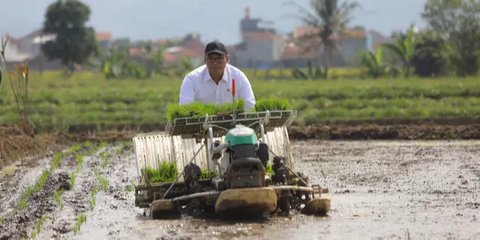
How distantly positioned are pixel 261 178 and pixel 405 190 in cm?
301

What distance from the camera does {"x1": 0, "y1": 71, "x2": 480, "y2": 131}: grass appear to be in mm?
27531

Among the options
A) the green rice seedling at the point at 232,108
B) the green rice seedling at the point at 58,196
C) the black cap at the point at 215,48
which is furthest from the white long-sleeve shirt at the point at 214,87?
the green rice seedling at the point at 58,196

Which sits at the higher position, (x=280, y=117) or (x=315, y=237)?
(x=280, y=117)

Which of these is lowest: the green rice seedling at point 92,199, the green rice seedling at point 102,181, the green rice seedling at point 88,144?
the green rice seedling at point 88,144

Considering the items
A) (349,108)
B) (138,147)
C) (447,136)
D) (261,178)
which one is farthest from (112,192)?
(349,108)

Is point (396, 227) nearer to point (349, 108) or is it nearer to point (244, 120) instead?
point (244, 120)

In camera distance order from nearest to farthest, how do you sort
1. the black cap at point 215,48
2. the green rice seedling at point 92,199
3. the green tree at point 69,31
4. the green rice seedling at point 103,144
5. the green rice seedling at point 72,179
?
the black cap at point 215,48
the green rice seedling at point 92,199
the green rice seedling at point 72,179
the green rice seedling at point 103,144
the green tree at point 69,31

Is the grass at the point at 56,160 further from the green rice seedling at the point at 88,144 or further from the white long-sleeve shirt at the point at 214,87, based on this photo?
the white long-sleeve shirt at the point at 214,87

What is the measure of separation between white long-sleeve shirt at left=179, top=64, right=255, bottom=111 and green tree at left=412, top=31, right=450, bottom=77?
37.6 meters

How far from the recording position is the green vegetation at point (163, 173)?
10648 millimetres

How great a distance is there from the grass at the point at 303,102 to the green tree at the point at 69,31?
86.3 feet

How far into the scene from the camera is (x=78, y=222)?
981cm

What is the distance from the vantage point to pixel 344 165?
15922 mm

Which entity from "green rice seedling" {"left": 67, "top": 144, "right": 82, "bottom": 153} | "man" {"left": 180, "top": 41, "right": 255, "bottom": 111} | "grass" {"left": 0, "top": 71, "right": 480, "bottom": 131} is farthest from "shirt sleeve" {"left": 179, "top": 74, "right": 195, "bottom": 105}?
"grass" {"left": 0, "top": 71, "right": 480, "bottom": 131}
